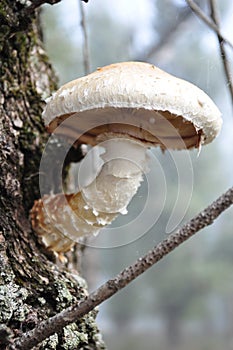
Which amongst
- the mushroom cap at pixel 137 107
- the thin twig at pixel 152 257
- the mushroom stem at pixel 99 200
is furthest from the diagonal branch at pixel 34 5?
the thin twig at pixel 152 257

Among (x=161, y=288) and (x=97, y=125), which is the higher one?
(x=161, y=288)

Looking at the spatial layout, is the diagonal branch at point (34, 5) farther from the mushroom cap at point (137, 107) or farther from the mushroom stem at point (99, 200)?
the mushroom stem at point (99, 200)

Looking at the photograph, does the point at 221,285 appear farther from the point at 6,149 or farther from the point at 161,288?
the point at 6,149

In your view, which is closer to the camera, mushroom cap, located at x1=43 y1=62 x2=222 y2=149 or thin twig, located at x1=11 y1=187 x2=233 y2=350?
thin twig, located at x1=11 y1=187 x2=233 y2=350

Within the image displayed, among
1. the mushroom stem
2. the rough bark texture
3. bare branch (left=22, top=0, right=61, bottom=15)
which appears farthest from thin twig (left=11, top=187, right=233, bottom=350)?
bare branch (left=22, top=0, right=61, bottom=15)

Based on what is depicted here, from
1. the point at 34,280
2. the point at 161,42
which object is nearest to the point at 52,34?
the point at 161,42

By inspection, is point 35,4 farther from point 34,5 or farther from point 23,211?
point 23,211

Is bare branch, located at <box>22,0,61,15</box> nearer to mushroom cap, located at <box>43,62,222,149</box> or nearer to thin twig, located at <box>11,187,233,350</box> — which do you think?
mushroom cap, located at <box>43,62,222,149</box>
